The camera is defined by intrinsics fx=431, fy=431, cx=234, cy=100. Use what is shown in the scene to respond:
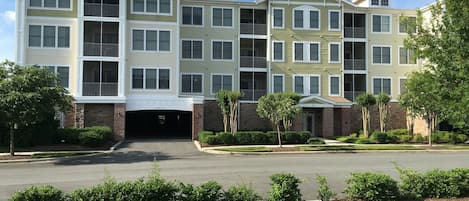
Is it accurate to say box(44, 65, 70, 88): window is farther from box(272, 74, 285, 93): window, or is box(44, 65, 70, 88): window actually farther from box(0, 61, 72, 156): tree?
box(272, 74, 285, 93): window

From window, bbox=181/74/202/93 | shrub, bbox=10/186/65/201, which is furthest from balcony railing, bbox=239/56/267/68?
shrub, bbox=10/186/65/201

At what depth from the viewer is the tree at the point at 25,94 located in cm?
2027

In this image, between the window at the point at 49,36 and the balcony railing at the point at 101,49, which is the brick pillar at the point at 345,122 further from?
the window at the point at 49,36

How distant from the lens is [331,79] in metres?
39.0

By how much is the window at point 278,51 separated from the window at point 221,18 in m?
4.40

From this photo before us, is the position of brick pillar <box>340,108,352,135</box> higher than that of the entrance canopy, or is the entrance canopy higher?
the entrance canopy

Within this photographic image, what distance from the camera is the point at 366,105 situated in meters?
35.8

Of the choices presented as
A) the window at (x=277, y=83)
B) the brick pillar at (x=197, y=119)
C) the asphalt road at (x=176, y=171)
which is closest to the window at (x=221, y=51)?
the window at (x=277, y=83)

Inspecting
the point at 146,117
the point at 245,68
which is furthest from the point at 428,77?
the point at 146,117

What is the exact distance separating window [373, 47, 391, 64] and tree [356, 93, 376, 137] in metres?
6.51

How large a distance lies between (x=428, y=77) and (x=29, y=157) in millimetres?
19577

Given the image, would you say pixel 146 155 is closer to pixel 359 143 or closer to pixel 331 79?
pixel 359 143

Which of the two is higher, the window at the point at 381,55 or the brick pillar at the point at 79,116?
the window at the point at 381,55

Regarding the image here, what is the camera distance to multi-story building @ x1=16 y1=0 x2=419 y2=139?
32500 mm
